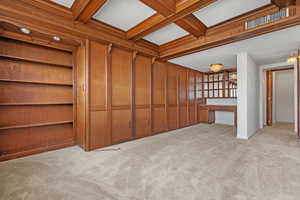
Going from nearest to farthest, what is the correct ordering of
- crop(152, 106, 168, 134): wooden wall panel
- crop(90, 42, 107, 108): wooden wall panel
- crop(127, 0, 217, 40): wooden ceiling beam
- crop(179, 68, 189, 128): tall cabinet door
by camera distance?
crop(127, 0, 217, 40): wooden ceiling beam, crop(90, 42, 107, 108): wooden wall panel, crop(152, 106, 168, 134): wooden wall panel, crop(179, 68, 189, 128): tall cabinet door

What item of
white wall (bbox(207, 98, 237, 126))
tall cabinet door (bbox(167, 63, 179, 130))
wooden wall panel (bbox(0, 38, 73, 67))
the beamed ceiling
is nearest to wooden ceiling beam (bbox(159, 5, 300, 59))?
the beamed ceiling

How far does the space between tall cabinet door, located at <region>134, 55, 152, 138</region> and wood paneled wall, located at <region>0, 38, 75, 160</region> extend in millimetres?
1644

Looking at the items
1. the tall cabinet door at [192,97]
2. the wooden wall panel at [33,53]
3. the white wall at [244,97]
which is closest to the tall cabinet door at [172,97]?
the tall cabinet door at [192,97]

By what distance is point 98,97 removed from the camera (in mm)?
3123

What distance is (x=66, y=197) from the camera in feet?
5.01

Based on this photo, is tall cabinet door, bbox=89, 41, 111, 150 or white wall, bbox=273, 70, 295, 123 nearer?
tall cabinet door, bbox=89, 41, 111, 150

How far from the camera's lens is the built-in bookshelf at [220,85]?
243 inches

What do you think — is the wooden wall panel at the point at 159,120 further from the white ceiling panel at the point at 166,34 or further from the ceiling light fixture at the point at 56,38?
the ceiling light fixture at the point at 56,38

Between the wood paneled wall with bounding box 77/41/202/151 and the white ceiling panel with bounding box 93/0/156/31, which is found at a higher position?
the white ceiling panel with bounding box 93/0/156/31

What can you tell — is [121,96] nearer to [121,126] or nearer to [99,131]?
[121,126]

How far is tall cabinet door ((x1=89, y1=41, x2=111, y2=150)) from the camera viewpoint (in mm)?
3020

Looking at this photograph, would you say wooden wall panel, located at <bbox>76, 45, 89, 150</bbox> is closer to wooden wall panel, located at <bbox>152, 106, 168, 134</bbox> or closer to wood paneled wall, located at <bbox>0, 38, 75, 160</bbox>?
wood paneled wall, located at <bbox>0, 38, 75, 160</bbox>

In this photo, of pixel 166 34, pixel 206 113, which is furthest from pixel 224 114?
pixel 166 34

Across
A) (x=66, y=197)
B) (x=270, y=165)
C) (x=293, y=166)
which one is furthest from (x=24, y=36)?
(x=293, y=166)
